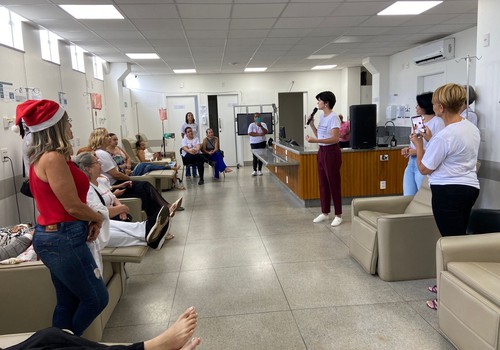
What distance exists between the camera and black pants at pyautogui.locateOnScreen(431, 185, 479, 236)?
245 cm

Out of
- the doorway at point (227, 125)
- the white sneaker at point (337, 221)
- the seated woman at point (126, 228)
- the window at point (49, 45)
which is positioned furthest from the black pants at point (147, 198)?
the doorway at point (227, 125)

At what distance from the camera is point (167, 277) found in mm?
3451

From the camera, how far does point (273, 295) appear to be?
300cm

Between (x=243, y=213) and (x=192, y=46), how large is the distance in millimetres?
3370

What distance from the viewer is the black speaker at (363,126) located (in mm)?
5598

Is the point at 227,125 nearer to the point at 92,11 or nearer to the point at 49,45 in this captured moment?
the point at 49,45

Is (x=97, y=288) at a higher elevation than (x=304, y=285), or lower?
higher

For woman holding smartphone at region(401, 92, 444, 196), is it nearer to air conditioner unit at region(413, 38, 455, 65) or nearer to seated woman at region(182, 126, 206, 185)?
air conditioner unit at region(413, 38, 455, 65)

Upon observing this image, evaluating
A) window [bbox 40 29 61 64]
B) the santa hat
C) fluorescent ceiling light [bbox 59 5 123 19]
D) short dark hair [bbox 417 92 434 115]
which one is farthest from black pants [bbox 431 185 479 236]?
window [bbox 40 29 61 64]

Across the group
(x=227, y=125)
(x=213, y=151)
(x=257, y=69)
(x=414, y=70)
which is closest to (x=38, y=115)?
(x=213, y=151)

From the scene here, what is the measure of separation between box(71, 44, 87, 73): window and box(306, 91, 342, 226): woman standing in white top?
472 centimetres

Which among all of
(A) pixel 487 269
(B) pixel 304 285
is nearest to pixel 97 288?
(B) pixel 304 285

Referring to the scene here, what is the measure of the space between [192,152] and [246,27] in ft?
11.6

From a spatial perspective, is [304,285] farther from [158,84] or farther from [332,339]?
[158,84]
